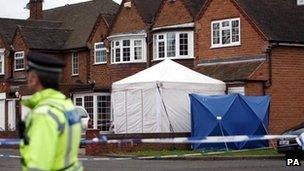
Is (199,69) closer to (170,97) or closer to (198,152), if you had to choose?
(170,97)

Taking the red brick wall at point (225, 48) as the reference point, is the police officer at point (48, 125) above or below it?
below

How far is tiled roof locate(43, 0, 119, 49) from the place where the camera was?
4631cm

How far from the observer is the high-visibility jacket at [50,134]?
4211 millimetres

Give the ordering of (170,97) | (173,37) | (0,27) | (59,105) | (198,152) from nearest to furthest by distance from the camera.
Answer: (59,105) → (198,152) → (170,97) → (173,37) → (0,27)

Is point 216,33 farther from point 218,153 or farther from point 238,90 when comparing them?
point 218,153

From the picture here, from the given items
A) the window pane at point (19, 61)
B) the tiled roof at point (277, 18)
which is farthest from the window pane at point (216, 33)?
the window pane at point (19, 61)

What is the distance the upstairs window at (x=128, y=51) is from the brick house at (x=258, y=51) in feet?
15.7

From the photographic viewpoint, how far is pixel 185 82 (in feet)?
98.4

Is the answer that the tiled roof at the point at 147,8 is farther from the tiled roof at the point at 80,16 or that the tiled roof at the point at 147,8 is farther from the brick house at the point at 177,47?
the tiled roof at the point at 80,16

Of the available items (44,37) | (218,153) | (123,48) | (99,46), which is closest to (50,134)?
(218,153)

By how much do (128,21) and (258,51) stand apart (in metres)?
10.2

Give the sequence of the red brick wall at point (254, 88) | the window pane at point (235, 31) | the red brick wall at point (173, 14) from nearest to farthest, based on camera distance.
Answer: the red brick wall at point (254, 88) < the window pane at point (235, 31) < the red brick wall at point (173, 14)

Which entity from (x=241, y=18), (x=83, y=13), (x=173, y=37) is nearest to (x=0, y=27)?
(x=83, y=13)

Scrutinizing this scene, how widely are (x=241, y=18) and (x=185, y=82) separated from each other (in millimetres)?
5018
